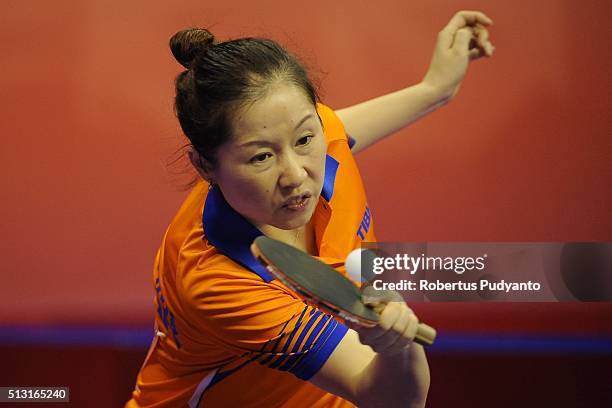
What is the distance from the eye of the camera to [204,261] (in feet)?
3.04

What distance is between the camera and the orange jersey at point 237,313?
91 centimetres

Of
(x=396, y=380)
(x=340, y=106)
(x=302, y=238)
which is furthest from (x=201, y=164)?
(x=340, y=106)

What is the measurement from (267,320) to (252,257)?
66 mm

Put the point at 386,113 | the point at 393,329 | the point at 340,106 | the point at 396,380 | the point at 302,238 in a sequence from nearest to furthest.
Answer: the point at 393,329, the point at 396,380, the point at 302,238, the point at 386,113, the point at 340,106

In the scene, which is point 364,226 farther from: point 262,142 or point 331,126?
point 262,142

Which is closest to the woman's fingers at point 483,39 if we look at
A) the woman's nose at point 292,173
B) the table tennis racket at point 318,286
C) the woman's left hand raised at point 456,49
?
the woman's left hand raised at point 456,49

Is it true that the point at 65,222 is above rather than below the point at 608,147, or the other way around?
below

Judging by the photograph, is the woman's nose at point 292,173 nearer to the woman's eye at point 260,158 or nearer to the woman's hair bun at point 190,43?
the woman's eye at point 260,158

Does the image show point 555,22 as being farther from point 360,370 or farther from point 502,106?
point 360,370

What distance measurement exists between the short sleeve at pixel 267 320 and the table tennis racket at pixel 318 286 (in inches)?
6.2

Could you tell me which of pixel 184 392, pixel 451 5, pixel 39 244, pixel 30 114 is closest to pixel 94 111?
pixel 30 114

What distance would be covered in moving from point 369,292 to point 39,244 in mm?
1021

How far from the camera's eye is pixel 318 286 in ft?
2.42

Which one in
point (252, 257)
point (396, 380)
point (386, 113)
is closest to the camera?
point (396, 380)
